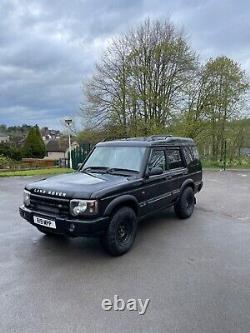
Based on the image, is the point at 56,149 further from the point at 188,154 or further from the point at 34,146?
the point at 188,154

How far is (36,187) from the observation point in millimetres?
4582

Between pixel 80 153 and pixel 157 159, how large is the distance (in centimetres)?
1306

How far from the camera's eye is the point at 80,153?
713 inches

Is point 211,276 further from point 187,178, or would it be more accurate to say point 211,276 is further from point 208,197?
point 208,197

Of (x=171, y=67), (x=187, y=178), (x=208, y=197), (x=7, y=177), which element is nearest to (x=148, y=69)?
(x=171, y=67)

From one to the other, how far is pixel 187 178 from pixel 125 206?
2.44 metres

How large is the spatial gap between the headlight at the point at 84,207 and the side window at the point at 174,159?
2461mm

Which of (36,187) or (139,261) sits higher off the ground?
(36,187)

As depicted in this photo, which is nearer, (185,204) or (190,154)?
(185,204)

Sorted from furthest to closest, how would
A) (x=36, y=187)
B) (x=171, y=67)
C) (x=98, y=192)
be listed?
(x=171, y=67), (x=36, y=187), (x=98, y=192)

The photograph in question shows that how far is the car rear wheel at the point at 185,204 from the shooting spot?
21.0ft

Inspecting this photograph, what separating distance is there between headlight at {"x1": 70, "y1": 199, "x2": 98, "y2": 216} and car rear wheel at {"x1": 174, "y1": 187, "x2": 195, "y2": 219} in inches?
112

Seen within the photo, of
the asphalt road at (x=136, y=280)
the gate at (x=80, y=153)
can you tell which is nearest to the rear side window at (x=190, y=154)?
→ the asphalt road at (x=136, y=280)

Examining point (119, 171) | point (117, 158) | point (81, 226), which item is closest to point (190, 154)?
point (117, 158)
